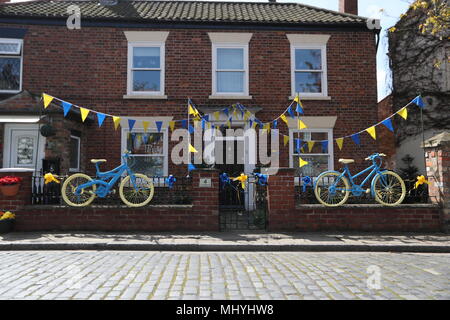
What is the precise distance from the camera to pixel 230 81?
1111 cm

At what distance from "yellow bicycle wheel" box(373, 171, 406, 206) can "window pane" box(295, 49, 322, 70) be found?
16.8 feet

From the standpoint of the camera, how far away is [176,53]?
36.1 ft

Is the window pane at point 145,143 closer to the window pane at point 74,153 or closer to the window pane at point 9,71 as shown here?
the window pane at point 74,153

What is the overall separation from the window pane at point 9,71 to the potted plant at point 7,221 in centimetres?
570

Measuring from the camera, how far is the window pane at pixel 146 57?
11.0 m

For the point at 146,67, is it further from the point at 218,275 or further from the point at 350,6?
the point at 218,275

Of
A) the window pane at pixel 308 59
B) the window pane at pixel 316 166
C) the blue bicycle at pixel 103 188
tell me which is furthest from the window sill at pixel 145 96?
the window pane at pixel 316 166

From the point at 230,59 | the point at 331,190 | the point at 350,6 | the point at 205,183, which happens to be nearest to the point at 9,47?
the point at 230,59

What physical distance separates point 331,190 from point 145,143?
620 centimetres

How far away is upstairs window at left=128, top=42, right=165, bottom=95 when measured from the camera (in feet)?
35.9

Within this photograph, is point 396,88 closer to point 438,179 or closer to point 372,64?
point 372,64

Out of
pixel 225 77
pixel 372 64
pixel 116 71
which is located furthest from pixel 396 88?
pixel 116 71
